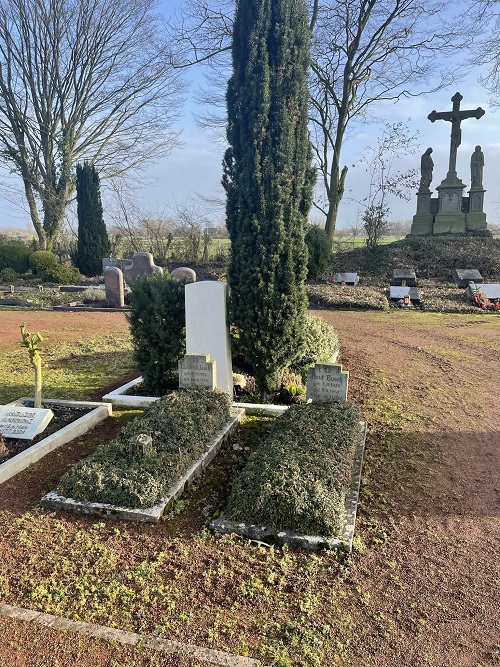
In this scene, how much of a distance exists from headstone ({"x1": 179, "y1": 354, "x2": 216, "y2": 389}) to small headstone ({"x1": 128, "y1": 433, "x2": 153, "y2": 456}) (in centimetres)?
142

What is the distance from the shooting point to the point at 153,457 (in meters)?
3.63

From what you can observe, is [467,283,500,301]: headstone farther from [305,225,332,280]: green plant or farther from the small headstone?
the small headstone

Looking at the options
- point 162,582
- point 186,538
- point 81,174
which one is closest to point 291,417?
point 186,538

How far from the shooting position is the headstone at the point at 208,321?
5523 mm

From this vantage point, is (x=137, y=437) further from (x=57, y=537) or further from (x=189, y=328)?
(x=189, y=328)

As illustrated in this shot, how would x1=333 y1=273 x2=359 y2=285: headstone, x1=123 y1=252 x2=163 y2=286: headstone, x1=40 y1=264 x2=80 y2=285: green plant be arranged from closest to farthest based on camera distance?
x1=123 y1=252 x2=163 y2=286: headstone → x1=333 y1=273 x2=359 y2=285: headstone → x1=40 y1=264 x2=80 y2=285: green plant

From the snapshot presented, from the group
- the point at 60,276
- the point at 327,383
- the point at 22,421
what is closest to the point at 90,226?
the point at 60,276

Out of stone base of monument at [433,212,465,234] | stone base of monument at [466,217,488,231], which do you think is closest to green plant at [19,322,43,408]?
stone base of monument at [433,212,465,234]

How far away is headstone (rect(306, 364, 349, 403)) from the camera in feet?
15.7

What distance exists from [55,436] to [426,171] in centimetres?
2190

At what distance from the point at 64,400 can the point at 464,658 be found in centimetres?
468

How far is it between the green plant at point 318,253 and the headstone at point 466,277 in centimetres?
465

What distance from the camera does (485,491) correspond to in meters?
3.73

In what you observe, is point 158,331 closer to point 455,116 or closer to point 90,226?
point 90,226
